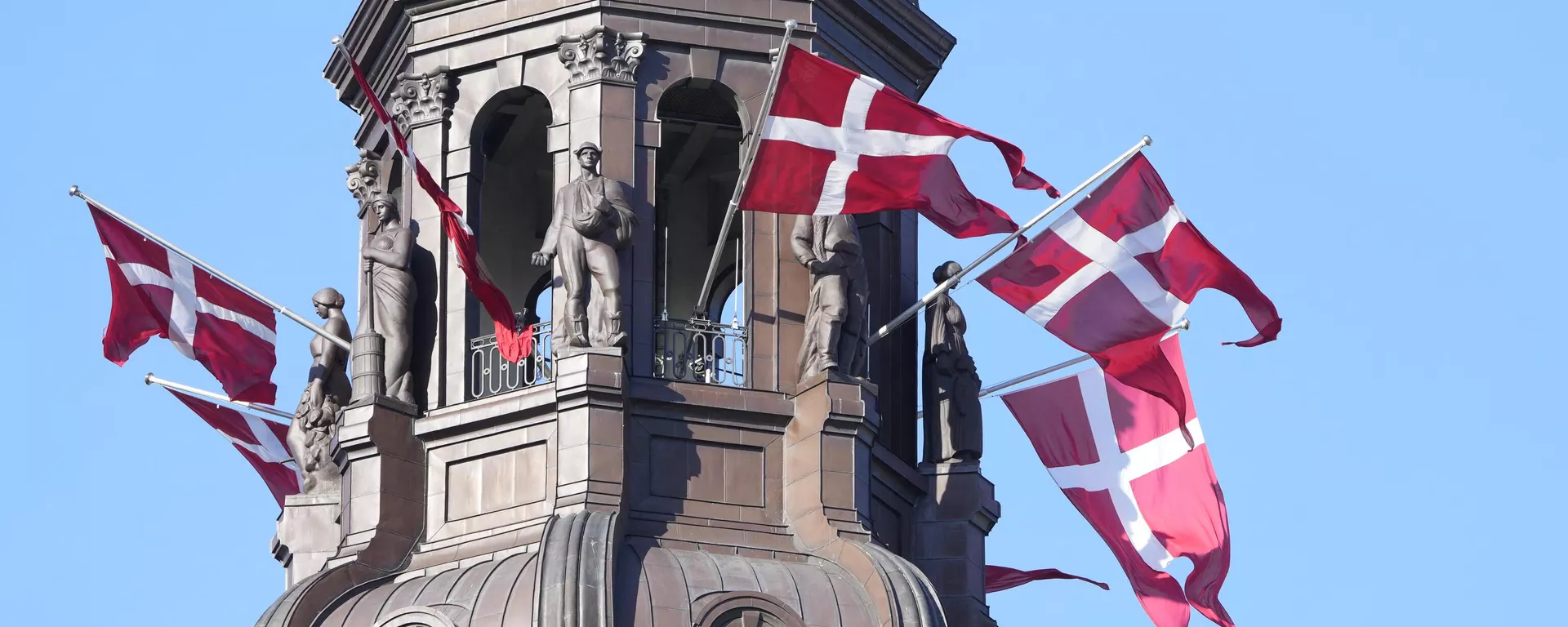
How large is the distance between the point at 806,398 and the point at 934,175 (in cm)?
392

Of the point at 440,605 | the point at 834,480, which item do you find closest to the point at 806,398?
the point at 834,480

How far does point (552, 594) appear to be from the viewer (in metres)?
73.8

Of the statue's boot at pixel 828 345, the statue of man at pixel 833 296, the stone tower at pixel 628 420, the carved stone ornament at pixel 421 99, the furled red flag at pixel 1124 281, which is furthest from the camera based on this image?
the carved stone ornament at pixel 421 99

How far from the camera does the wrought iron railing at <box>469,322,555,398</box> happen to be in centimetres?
7850

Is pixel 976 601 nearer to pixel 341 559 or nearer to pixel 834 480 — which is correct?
pixel 834 480

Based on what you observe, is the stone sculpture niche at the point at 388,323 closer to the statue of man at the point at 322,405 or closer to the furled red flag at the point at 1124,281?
the statue of man at the point at 322,405

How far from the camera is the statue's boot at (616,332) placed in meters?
76.7

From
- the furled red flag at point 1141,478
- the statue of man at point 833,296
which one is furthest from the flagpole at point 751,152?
the furled red flag at point 1141,478

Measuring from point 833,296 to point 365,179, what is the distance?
8.73m

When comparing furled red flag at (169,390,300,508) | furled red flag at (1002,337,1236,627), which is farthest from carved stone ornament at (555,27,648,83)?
furled red flag at (169,390,300,508)

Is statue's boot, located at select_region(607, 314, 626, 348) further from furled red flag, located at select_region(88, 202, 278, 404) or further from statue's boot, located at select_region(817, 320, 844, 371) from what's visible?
furled red flag, located at select_region(88, 202, 278, 404)

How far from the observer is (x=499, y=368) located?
78.9m

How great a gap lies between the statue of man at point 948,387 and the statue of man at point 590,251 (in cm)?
594

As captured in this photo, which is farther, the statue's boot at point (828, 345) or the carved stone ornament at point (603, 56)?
the carved stone ornament at point (603, 56)
